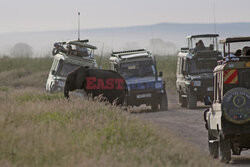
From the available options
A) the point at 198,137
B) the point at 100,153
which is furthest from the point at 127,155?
the point at 198,137

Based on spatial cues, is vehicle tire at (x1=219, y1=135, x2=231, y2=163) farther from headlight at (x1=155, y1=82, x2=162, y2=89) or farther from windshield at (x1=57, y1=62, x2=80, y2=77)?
headlight at (x1=155, y1=82, x2=162, y2=89)

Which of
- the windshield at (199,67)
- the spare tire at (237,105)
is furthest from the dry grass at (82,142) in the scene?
the windshield at (199,67)

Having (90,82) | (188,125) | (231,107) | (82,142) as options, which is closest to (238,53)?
(231,107)

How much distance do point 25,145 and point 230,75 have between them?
434cm

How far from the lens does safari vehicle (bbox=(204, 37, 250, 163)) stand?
13641mm

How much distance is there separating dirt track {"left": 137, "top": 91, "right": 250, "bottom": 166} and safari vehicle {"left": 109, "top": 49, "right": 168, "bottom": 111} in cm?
84

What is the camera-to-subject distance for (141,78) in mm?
30641

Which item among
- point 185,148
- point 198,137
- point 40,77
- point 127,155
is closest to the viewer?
point 127,155

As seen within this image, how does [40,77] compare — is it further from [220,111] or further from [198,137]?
[220,111]

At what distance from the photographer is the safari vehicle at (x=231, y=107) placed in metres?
13.6

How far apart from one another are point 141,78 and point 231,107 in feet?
55.8

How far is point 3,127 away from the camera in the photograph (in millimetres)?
13148

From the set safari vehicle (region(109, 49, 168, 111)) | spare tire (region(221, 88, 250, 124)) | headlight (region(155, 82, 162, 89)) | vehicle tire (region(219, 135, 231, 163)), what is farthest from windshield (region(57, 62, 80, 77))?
spare tire (region(221, 88, 250, 124))

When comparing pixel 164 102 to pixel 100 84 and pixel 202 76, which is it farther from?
pixel 100 84
